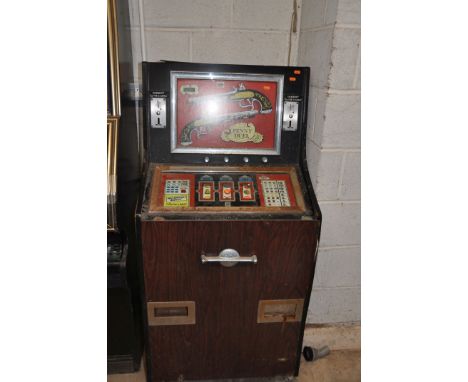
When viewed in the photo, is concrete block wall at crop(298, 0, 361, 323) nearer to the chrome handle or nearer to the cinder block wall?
the cinder block wall

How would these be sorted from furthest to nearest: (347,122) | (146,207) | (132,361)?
1. (132,361)
2. (347,122)
3. (146,207)

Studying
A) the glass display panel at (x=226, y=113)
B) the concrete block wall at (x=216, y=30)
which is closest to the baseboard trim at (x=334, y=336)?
the glass display panel at (x=226, y=113)

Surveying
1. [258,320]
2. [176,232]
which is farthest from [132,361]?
[176,232]

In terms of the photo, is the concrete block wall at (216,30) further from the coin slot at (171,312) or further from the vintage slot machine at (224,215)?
the coin slot at (171,312)

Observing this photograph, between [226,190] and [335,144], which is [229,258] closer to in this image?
[226,190]

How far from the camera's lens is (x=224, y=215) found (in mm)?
1197

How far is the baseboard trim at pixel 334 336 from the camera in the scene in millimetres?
1799

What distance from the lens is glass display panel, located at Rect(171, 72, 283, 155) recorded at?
1334mm

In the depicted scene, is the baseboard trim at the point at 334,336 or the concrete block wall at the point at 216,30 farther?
the baseboard trim at the point at 334,336

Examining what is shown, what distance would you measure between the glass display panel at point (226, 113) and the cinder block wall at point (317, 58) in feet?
0.72

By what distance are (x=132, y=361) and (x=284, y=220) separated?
1.00m

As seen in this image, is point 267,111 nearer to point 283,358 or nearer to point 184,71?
point 184,71

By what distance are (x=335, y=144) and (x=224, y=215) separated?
588 mm

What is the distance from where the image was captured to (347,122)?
4.66 feet
